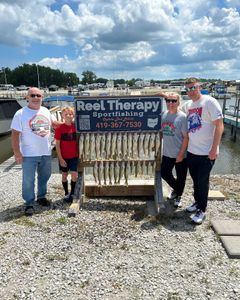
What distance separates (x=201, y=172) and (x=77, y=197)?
2.29 m

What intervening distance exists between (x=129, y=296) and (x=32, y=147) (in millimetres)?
2843

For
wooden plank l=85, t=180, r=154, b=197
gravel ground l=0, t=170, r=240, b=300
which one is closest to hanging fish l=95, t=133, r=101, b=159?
wooden plank l=85, t=180, r=154, b=197

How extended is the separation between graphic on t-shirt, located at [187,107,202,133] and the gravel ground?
155cm

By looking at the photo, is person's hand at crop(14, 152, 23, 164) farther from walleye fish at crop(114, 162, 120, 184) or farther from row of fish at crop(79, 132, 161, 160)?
walleye fish at crop(114, 162, 120, 184)

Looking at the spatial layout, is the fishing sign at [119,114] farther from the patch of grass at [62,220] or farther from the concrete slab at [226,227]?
the concrete slab at [226,227]

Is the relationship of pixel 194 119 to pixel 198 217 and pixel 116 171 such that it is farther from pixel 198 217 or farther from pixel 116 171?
pixel 116 171

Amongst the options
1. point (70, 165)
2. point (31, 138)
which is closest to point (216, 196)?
point (70, 165)

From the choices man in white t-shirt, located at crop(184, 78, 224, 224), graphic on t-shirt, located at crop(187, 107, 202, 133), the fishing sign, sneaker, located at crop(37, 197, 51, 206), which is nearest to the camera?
man in white t-shirt, located at crop(184, 78, 224, 224)

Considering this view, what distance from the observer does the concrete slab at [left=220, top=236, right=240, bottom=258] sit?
382cm

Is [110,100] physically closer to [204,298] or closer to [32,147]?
[32,147]

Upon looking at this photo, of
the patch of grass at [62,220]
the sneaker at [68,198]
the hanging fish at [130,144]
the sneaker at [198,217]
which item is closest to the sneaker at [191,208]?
the sneaker at [198,217]

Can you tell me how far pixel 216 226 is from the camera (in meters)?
4.55

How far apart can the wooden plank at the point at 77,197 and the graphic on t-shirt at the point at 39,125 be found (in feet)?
3.79

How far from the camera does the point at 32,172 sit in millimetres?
5008
